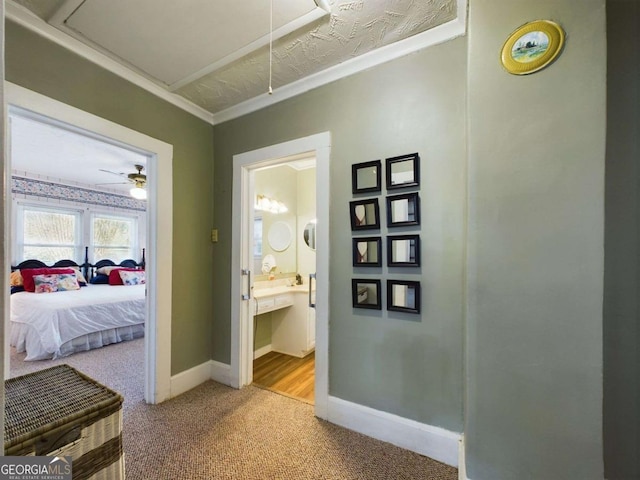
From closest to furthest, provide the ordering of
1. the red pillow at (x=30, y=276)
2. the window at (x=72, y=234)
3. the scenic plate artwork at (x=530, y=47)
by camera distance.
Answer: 1. the scenic plate artwork at (x=530, y=47)
2. the red pillow at (x=30, y=276)
3. the window at (x=72, y=234)

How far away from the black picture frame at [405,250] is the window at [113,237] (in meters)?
5.96

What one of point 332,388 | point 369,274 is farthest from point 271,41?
point 332,388

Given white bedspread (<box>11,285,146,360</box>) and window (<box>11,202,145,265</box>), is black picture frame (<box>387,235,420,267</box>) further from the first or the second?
window (<box>11,202,145,265</box>)

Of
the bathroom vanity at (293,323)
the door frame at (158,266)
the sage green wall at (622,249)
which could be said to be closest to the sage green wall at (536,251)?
the sage green wall at (622,249)

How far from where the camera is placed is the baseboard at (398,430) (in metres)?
1.67

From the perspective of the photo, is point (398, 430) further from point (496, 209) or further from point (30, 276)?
point (30, 276)

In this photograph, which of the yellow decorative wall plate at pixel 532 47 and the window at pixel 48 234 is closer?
the yellow decorative wall plate at pixel 532 47

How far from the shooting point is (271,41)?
5.82ft

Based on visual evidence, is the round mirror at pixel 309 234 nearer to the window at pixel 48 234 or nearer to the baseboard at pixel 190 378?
the baseboard at pixel 190 378

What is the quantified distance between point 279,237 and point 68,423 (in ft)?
9.66

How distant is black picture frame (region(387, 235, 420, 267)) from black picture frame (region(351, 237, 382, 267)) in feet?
0.21

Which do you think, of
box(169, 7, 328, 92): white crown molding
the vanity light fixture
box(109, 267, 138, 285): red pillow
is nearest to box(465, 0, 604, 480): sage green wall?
box(169, 7, 328, 92): white crown molding

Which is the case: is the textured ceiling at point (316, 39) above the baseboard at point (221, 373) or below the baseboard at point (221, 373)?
above

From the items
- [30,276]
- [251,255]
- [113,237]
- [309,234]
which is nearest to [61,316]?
[30,276]
